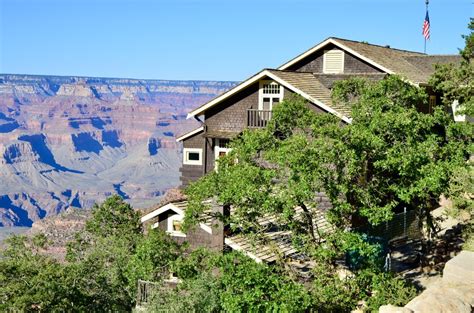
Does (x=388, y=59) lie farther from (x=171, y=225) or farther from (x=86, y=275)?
(x=86, y=275)

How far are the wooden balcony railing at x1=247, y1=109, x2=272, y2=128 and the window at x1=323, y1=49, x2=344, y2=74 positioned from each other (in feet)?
17.9

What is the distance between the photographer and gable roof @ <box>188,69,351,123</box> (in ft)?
97.1

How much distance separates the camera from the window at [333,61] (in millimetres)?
34875

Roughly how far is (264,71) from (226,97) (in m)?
2.68

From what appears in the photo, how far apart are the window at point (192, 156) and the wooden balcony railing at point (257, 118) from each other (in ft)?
15.8

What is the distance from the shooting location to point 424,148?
64.7 ft

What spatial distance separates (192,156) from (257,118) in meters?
5.77

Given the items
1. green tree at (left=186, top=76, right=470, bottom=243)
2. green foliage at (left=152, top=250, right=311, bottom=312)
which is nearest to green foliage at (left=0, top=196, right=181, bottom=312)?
green foliage at (left=152, top=250, right=311, bottom=312)

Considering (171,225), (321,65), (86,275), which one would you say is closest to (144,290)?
(86,275)

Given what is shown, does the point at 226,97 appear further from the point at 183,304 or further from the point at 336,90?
the point at 183,304

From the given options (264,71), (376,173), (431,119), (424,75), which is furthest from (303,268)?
(424,75)

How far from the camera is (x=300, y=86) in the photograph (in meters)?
30.9

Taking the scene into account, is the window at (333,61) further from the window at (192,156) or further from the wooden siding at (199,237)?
the wooden siding at (199,237)

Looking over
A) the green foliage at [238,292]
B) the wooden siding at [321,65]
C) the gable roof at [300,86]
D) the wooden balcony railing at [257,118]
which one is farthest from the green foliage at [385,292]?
the wooden siding at [321,65]
